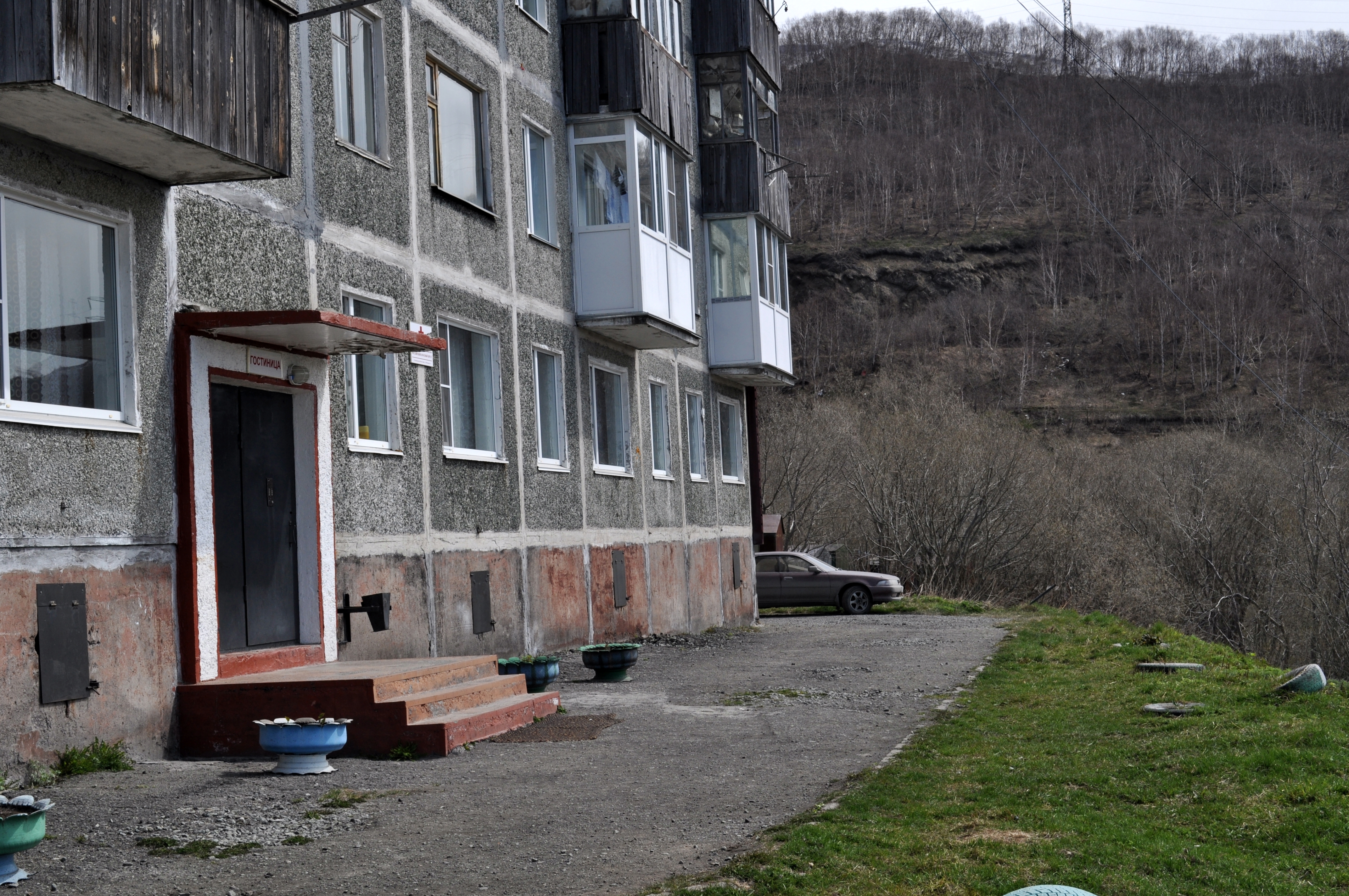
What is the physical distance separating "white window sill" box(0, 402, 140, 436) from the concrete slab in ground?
226 centimetres

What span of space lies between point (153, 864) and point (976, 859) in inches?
148

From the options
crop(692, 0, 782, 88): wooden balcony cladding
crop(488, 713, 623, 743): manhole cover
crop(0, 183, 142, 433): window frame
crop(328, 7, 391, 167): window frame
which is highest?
crop(692, 0, 782, 88): wooden balcony cladding

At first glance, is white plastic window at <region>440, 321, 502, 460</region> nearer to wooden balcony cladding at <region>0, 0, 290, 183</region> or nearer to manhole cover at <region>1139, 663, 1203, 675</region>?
wooden balcony cladding at <region>0, 0, 290, 183</region>

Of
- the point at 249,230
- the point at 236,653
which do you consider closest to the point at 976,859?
the point at 236,653

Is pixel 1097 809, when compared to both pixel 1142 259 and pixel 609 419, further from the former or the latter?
pixel 1142 259

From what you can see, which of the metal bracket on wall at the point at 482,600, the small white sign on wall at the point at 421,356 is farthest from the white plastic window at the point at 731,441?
the small white sign on wall at the point at 421,356

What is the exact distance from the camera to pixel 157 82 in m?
9.06

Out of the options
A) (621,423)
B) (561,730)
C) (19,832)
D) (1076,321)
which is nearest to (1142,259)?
(621,423)

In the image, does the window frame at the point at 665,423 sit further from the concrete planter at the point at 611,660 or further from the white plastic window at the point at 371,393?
the white plastic window at the point at 371,393

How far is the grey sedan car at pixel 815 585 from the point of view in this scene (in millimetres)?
31984

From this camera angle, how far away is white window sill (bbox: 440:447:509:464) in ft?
49.4

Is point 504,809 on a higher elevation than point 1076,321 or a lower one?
lower

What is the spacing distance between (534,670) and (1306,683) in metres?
6.61

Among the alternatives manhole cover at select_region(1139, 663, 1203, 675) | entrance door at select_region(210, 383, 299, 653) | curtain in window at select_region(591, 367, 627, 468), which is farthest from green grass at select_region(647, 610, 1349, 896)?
curtain in window at select_region(591, 367, 627, 468)
